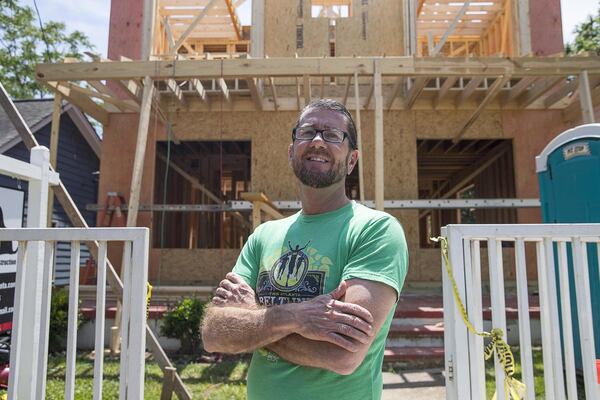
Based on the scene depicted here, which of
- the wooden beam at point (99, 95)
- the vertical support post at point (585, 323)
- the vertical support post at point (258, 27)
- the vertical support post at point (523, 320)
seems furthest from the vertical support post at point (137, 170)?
the vertical support post at point (585, 323)

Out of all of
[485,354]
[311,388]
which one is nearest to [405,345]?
[485,354]

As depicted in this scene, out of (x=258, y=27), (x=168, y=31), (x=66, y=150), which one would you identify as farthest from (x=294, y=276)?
(x=66, y=150)

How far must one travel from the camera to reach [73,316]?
1799 mm

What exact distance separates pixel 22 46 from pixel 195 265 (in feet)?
55.6

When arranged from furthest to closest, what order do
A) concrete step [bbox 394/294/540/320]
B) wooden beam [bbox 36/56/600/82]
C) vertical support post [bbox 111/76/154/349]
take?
wooden beam [bbox 36/56/600/82] → concrete step [bbox 394/294/540/320] → vertical support post [bbox 111/76/154/349]

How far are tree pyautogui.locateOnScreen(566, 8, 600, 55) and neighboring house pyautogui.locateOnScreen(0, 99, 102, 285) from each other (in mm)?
22140

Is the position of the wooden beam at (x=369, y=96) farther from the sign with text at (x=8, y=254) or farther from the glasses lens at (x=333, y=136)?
the glasses lens at (x=333, y=136)

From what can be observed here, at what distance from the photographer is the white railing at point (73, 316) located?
1.70m

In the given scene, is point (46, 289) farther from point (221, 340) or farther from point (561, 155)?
point (561, 155)

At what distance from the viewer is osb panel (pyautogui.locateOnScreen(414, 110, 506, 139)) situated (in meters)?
8.88

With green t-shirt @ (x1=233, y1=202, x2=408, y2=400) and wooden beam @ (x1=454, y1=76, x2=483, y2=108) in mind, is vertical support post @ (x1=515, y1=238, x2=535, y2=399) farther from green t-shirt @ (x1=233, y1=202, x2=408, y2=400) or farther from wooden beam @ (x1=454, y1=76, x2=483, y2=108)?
wooden beam @ (x1=454, y1=76, x2=483, y2=108)

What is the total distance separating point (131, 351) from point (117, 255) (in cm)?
747

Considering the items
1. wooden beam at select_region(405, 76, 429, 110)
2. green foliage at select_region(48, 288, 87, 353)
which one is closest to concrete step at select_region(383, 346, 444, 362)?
green foliage at select_region(48, 288, 87, 353)

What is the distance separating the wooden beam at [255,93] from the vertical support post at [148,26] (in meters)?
1.93
